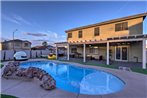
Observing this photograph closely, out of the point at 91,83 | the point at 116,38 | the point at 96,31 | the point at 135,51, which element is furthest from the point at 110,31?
the point at 91,83

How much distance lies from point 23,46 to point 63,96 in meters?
37.0

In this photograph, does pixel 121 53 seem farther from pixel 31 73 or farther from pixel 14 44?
pixel 14 44

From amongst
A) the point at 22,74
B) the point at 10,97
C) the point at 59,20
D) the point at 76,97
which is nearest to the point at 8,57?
the point at 59,20

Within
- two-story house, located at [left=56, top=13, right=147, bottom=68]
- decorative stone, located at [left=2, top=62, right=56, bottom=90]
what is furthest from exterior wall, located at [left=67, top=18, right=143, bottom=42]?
decorative stone, located at [left=2, top=62, right=56, bottom=90]

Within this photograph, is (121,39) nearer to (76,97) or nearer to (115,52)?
(115,52)

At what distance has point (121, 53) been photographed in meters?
16.3

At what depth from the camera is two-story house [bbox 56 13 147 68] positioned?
13430mm

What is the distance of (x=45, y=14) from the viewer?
62.4 feet

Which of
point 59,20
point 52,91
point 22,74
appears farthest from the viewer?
point 59,20

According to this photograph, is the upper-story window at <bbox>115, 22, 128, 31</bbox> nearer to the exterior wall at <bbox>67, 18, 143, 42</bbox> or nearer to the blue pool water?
the exterior wall at <bbox>67, 18, 143, 42</bbox>

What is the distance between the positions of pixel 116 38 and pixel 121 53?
4474mm

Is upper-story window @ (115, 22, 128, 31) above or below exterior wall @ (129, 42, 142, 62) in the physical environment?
above

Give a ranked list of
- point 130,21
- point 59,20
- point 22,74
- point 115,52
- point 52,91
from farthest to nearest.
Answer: point 59,20 → point 115,52 → point 130,21 → point 22,74 → point 52,91

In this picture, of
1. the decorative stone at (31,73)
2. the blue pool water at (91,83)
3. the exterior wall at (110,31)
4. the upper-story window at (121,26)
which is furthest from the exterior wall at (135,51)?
the decorative stone at (31,73)
